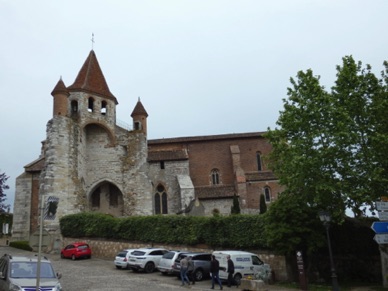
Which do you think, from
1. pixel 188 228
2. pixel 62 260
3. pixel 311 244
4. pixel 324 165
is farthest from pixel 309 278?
pixel 62 260

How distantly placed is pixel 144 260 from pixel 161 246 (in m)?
4.79

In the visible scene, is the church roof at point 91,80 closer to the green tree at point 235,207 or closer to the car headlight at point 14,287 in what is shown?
the green tree at point 235,207

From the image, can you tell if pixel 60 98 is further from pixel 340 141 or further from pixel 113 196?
pixel 340 141

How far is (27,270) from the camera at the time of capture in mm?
12430

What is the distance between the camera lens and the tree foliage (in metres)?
17.4

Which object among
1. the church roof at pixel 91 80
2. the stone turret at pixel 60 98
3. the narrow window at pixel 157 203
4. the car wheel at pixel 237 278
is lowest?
the car wheel at pixel 237 278

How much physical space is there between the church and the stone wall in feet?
18.3

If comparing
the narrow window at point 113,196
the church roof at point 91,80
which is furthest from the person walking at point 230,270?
the church roof at point 91,80

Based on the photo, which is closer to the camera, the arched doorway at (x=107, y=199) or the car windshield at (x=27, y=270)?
the car windshield at (x=27, y=270)

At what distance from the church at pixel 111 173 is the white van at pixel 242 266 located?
16.9 metres

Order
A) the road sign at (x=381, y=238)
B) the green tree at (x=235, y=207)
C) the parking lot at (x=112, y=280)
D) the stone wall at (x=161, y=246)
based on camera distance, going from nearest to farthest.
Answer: the road sign at (x=381, y=238) → the parking lot at (x=112, y=280) → the stone wall at (x=161, y=246) → the green tree at (x=235, y=207)

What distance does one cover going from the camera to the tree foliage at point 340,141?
17391 millimetres

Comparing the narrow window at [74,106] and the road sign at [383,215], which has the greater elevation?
the narrow window at [74,106]

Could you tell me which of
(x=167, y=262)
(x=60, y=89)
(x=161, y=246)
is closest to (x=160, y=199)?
(x=161, y=246)
